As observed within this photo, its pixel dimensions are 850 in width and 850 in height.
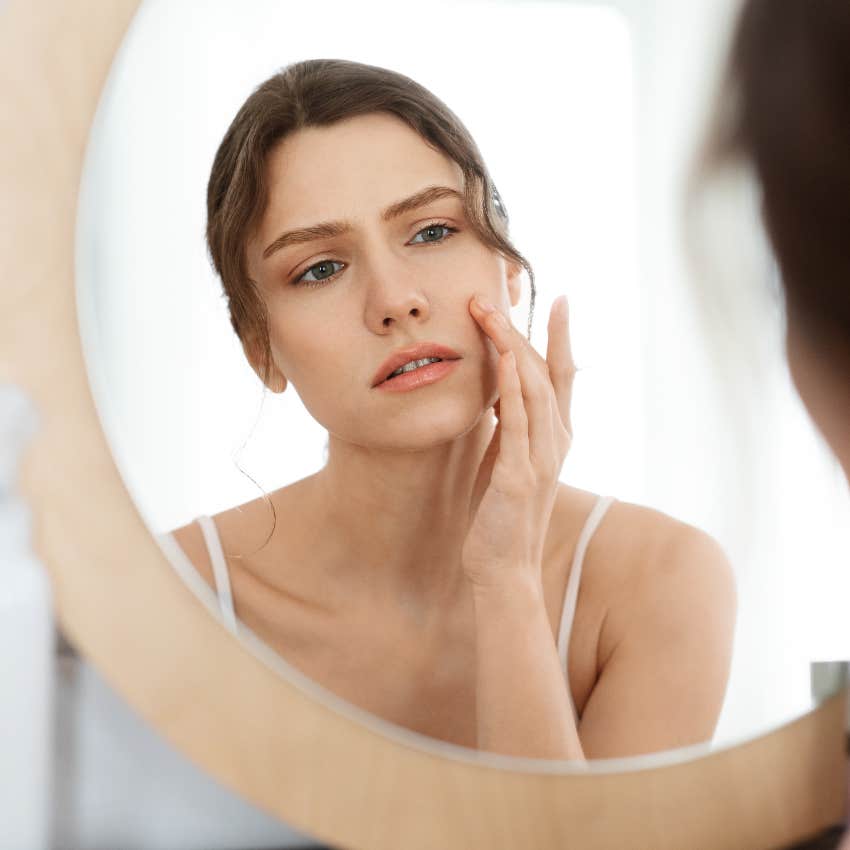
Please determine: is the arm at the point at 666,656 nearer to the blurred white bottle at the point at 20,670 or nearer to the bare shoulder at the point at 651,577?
the bare shoulder at the point at 651,577

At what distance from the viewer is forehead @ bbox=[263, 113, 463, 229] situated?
425mm

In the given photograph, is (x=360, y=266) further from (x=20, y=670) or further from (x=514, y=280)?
(x=20, y=670)

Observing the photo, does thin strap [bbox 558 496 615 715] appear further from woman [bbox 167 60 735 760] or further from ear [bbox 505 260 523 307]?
ear [bbox 505 260 523 307]

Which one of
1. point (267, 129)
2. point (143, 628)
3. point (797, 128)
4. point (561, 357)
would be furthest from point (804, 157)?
point (143, 628)

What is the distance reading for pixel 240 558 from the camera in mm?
434

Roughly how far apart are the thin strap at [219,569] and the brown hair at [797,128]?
297 millimetres

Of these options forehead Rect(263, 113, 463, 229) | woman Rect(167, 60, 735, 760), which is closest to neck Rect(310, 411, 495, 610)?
woman Rect(167, 60, 735, 760)

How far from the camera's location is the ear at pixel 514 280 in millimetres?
442

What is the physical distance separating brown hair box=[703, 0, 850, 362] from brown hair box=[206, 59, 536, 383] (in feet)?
0.50

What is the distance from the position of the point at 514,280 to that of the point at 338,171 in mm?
93

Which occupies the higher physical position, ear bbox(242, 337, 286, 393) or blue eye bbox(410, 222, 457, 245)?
blue eye bbox(410, 222, 457, 245)

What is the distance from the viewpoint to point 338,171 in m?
0.43

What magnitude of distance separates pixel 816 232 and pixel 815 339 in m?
0.05

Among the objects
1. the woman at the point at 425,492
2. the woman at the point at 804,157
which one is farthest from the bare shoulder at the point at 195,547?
the woman at the point at 804,157
